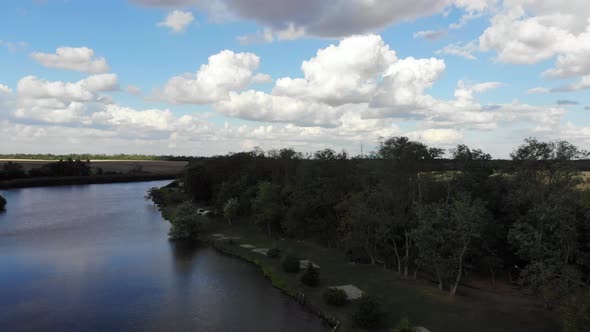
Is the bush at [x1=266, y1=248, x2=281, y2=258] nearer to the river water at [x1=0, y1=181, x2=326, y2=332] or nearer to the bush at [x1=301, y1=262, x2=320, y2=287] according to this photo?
the river water at [x1=0, y1=181, x2=326, y2=332]

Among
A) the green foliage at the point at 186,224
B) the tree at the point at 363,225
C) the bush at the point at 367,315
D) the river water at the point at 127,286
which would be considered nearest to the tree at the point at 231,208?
the green foliage at the point at 186,224

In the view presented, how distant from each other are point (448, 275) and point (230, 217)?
157 feet

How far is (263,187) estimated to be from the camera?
65.1 metres

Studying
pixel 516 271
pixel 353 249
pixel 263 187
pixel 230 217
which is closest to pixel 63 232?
pixel 230 217

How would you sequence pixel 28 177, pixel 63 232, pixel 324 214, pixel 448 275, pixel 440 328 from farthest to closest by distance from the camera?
pixel 28 177 → pixel 63 232 → pixel 324 214 → pixel 448 275 → pixel 440 328

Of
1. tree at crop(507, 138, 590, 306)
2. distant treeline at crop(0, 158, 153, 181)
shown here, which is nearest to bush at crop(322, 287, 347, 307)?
tree at crop(507, 138, 590, 306)

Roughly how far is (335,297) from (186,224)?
3939 cm

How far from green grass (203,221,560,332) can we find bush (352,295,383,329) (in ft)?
2.77

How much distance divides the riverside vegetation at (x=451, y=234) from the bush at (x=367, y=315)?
0.08 meters

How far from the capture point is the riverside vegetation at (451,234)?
29.9 m

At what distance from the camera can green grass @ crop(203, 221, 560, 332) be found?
29.7m

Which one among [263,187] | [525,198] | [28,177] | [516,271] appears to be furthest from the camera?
[28,177]

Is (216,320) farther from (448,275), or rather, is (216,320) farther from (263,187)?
(263,187)

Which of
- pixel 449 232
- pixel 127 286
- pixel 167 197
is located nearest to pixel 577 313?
pixel 449 232
